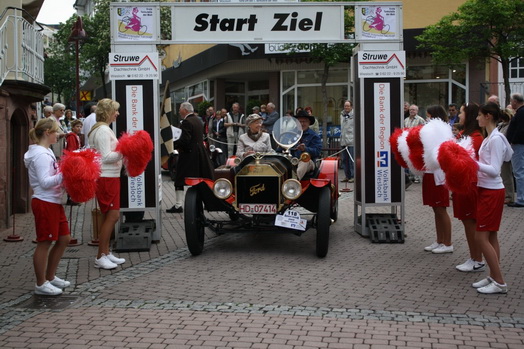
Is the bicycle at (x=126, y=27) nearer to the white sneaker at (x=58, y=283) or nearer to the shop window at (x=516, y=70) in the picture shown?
the white sneaker at (x=58, y=283)

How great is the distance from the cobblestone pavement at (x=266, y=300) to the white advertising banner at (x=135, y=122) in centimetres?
73

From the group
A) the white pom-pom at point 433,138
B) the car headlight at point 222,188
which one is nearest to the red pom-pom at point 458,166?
the white pom-pom at point 433,138

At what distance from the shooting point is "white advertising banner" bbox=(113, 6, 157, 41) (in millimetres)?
9312

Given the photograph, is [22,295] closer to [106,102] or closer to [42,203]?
[42,203]

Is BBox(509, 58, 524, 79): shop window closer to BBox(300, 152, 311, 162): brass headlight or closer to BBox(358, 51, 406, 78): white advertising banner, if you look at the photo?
BBox(358, 51, 406, 78): white advertising banner

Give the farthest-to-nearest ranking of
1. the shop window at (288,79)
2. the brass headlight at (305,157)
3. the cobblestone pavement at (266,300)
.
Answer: the shop window at (288,79) < the brass headlight at (305,157) < the cobblestone pavement at (266,300)

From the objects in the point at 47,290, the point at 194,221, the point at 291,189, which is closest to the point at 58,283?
the point at 47,290

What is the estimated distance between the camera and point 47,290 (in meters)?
6.75

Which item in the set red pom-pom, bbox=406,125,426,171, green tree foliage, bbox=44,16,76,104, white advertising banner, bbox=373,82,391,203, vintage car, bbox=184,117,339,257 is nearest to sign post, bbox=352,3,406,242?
white advertising banner, bbox=373,82,391,203

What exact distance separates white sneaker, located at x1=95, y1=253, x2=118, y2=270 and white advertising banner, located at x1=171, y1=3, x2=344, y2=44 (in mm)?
3121

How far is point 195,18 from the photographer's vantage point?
9320 millimetres

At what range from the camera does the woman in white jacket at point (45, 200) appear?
663 cm

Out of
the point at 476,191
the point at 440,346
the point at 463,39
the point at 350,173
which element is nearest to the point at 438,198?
the point at 476,191

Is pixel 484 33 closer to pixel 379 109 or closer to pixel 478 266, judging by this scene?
pixel 379 109
